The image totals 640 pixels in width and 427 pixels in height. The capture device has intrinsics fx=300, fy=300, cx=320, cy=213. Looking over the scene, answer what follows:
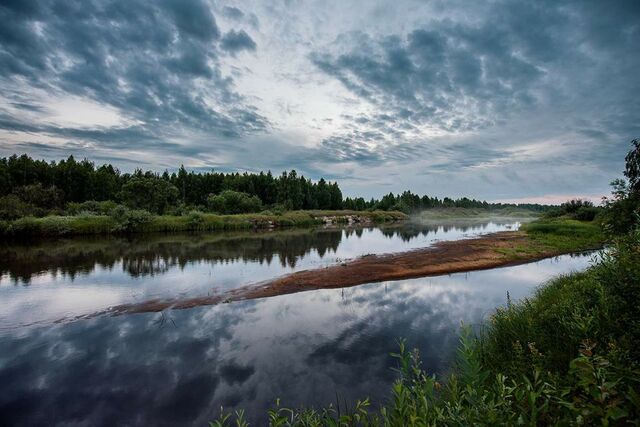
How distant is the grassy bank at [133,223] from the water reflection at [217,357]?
129 ft

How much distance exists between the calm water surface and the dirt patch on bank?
3.32 feet

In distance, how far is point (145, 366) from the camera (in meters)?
9.13

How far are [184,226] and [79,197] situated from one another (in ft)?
158

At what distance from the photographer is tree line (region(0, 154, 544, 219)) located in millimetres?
58875

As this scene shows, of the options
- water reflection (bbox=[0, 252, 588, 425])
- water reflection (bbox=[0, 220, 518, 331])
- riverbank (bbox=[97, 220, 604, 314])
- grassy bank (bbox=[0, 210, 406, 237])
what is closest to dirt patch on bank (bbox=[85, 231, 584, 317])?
riverbank (bbox=[97, 220, 604, 314])

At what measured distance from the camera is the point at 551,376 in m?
3.43

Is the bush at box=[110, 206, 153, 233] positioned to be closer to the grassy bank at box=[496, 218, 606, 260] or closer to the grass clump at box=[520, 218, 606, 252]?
the grassy bank at box=[496, 218, 606, 260]

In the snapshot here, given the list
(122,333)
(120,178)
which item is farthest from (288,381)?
(120,178)

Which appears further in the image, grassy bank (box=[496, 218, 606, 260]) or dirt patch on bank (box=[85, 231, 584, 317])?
grassy bank (box=[496, 218, 606, 260])

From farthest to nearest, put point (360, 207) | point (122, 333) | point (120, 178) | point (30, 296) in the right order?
point (360, 207) → point (120, 178) → point (30, 296) → point (122, 333)

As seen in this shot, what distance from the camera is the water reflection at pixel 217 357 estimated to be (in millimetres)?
7484

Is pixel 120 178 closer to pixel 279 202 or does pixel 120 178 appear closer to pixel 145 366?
pixel 279 202

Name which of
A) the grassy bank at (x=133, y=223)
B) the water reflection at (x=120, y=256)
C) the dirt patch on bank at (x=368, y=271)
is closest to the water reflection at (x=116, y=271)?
the water reflection at (x=120, y=256)

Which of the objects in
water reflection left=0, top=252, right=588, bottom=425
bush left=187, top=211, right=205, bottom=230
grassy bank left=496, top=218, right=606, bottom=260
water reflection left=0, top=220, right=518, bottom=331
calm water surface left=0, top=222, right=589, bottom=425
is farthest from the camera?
bush left=187, top=211, right=205, bottom=230
